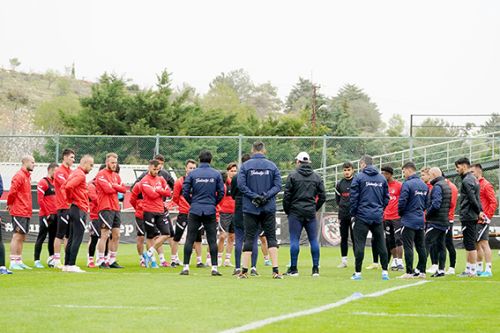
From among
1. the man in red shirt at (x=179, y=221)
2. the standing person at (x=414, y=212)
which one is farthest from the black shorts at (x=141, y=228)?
the standing person at (x=414, y=212)

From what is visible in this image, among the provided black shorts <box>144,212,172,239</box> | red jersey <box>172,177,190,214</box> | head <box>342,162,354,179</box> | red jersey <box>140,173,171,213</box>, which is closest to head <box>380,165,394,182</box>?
head <box>342,162,354,179</box>

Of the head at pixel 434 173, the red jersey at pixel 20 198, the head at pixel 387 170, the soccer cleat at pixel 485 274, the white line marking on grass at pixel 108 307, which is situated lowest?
the white line marking on grass at pixel 108 307

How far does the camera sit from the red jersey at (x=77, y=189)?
16969 millimetres

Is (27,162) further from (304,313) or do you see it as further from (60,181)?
(304,313)

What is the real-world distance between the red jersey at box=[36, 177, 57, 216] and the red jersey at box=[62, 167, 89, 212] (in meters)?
2.99

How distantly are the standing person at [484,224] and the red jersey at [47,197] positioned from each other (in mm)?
8193

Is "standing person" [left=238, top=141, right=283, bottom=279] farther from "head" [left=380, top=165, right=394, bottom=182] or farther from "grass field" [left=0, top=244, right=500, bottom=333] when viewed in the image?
"head" [left=380, top=165, right=394, bottom=182]

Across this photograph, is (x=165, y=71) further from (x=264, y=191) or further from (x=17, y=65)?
(x=17, y=65)

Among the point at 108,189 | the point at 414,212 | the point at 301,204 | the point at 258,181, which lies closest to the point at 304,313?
the point at 258,181

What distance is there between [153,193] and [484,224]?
624 cm

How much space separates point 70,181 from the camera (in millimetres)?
17047

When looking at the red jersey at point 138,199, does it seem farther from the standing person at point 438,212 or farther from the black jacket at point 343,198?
the standing person at point 438,212

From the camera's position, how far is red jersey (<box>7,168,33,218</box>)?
1832cm

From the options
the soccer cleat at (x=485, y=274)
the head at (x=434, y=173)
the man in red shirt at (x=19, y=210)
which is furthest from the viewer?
the man in red shirt at (x=19, y=210)
